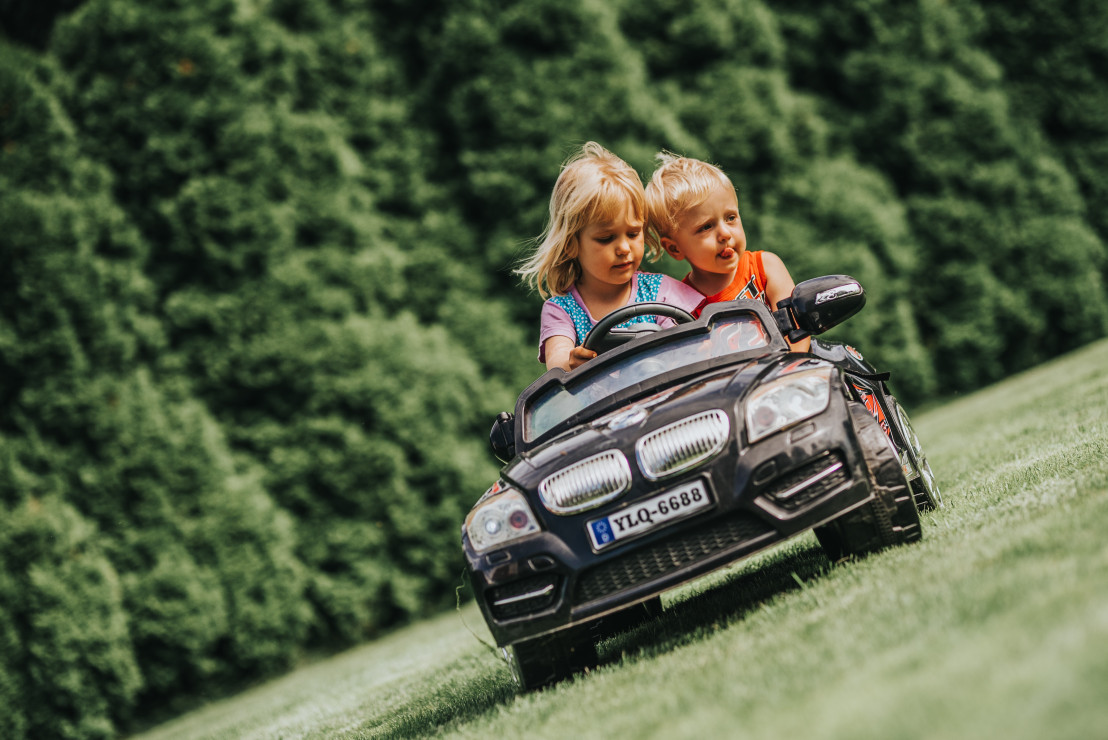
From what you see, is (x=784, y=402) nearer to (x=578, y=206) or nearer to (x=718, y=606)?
(x=718, y=606)

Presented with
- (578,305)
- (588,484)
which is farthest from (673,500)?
(578,305)

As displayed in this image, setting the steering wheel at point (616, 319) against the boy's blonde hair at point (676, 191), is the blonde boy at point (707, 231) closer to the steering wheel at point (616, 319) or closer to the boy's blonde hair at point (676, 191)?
the boy's blonde hair at point (676, 191)

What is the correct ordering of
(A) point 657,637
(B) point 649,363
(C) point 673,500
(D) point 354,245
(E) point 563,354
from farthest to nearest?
(D) point 354,245, (E) point 563,354, (B) point 649,363, (A) point 657,637, (C) point 673,500

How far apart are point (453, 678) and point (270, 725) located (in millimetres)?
1475

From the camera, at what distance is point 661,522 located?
289cm

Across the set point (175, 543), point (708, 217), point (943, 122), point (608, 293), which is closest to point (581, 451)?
point (608, 293)

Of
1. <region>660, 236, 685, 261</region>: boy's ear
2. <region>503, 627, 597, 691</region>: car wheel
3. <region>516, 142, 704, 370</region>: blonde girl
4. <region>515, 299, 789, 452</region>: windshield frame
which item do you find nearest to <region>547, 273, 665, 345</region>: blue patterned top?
<region>516, 142, 704, 370</region>: blonde girl

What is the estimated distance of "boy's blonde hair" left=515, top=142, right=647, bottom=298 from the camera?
4262mm

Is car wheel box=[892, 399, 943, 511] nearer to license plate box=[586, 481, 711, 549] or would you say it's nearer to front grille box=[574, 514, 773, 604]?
front grille box=[574, 514, 773, 604]

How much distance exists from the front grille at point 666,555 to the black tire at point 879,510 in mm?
391

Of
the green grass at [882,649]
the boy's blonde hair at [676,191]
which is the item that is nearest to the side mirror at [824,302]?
the green grass at [882,649]

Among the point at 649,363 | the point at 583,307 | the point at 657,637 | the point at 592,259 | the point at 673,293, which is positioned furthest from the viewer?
the point at 673,293

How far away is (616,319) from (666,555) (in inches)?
48.9

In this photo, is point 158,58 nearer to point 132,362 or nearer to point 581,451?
point 132,362
